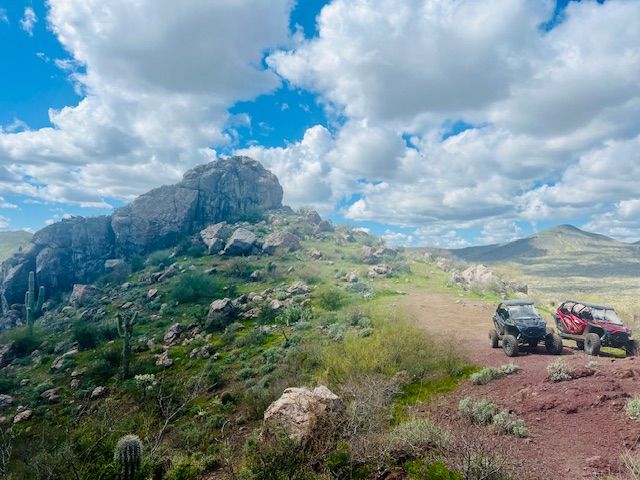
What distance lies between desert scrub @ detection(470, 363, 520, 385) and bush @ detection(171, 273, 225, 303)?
98.0ft

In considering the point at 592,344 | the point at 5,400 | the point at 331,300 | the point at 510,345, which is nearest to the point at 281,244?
the point at 331,300

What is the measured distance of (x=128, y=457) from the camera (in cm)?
814

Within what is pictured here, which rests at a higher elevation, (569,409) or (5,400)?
(569,409)

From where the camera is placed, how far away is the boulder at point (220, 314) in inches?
1105

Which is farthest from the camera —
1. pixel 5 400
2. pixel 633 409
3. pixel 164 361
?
pixel 164 361

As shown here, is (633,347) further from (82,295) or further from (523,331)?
→ (82,295)

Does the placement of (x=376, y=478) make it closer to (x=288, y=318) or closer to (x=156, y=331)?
(x=288, y=318)

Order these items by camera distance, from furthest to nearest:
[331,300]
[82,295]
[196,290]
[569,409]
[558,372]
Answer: [82,295] → [196,290] → [331,300] → [558,372] → [569,409]

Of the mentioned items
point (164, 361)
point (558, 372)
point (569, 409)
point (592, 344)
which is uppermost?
point (592, 344)

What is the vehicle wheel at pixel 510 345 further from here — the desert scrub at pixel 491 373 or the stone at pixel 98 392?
the stone at pixel 98 392

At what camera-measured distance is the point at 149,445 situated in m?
10.6

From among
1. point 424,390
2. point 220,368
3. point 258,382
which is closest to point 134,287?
point 220,368

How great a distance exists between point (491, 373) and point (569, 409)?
116 inches

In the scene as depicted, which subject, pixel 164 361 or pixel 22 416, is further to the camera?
pixel 164 361
